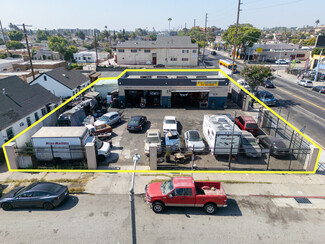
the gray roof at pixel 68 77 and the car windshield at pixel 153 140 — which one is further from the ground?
the gray roof at pixel 68 77

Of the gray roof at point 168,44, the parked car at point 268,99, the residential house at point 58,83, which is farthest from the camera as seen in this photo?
the gray roof at point 168,44

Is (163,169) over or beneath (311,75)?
beneath

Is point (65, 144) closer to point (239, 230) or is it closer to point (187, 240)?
point (187, 240)

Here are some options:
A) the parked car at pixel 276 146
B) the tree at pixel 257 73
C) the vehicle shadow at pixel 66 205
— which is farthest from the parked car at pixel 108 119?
the tree at pixel 257 73

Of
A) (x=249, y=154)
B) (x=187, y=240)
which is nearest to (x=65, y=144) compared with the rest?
(x=187, y=240)

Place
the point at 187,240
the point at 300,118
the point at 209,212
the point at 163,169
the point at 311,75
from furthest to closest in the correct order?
the point at 311,75 < the point at 300,118 < the point at 163,169 < the point at 209,212 < the point at 187,240

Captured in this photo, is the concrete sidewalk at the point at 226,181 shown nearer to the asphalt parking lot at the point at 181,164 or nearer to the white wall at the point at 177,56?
the asphalt parking lot at the point at 181,164

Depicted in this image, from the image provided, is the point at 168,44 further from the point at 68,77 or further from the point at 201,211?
the point at 201,211
